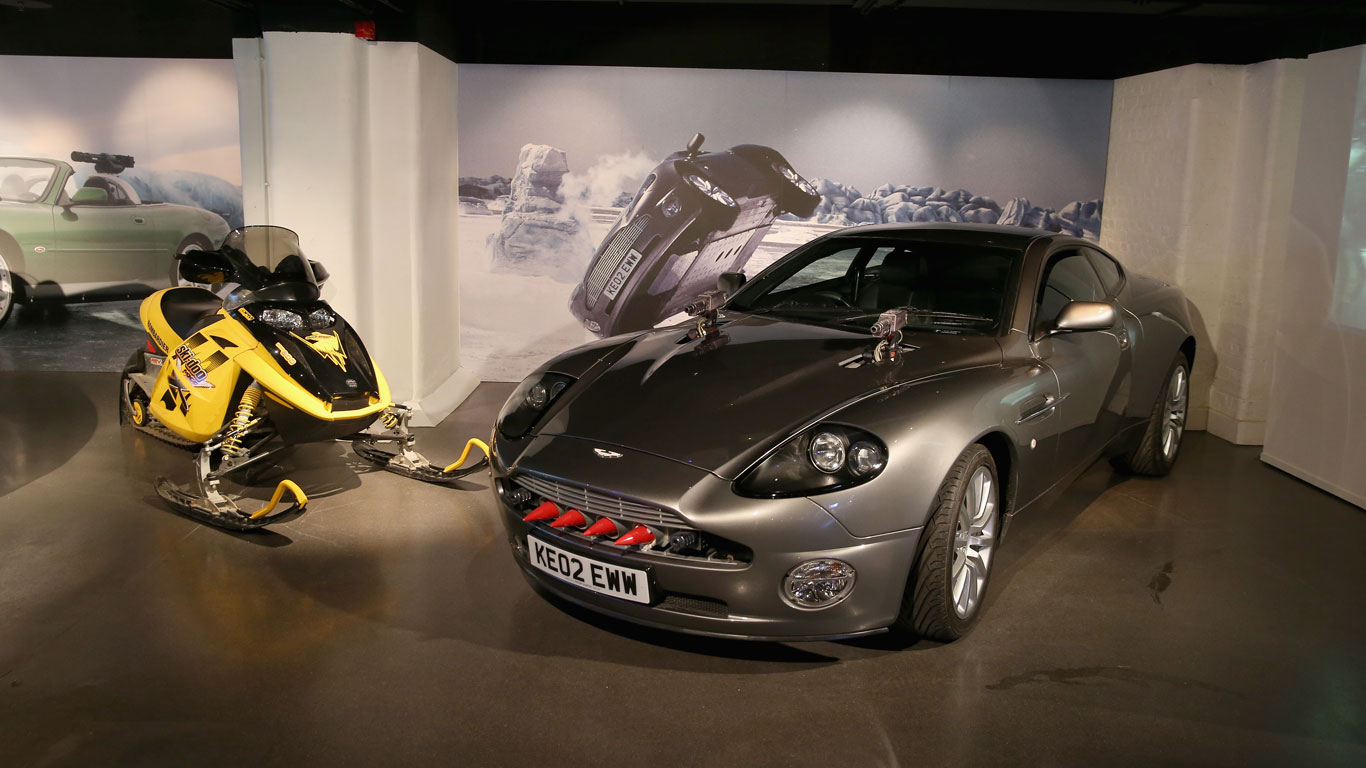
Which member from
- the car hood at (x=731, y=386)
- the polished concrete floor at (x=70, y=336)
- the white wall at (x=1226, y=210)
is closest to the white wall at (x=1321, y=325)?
the white wall at (x=1226, y=210)

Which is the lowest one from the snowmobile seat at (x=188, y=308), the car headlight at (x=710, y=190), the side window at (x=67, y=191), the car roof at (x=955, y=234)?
the snowmobile seat at (x=188, y=308)

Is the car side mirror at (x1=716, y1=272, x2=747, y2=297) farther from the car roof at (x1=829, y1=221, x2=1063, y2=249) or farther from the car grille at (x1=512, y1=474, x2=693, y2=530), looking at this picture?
the car grille at (x1=512, y1=474, x2=693, y2=530)

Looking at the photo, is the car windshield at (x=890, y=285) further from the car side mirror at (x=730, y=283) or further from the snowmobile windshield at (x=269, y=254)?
the snowmobile windshield at (x=269, y=254)

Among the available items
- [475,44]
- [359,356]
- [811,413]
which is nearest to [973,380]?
[811,413]

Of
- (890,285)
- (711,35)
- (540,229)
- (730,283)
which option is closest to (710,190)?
(711,35)

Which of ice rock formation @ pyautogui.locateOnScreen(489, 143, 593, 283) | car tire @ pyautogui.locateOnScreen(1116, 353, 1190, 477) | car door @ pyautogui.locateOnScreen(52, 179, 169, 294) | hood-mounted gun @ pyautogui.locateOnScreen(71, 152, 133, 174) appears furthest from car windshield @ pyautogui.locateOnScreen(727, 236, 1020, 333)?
hood-mounted gun @ pyautogui.locateOnScreen(71, 152, 133, 174)

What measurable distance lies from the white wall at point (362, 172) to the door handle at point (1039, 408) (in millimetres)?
3492

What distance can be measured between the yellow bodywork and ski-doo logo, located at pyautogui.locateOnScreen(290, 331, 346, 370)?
0.03 metres

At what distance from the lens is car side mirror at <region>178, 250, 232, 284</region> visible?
416cm

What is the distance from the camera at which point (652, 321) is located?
6574 mm

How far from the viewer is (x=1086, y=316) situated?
130 inches

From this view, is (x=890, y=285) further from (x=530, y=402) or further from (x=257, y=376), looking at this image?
(x=257, y=376)

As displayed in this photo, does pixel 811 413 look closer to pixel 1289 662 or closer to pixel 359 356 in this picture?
pixel 1289 662

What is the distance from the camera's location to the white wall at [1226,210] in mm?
5418
